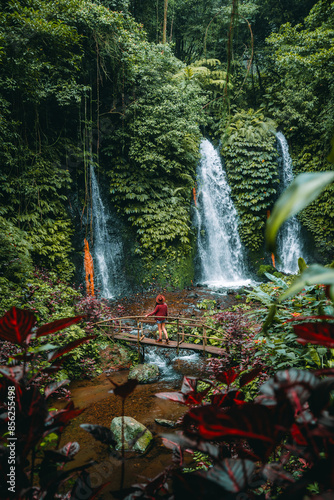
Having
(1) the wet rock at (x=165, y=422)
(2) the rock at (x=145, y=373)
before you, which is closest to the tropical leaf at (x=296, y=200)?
(1) the wet rock at (x=165, y=422)

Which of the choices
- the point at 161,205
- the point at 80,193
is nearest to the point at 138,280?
the point at 161,205

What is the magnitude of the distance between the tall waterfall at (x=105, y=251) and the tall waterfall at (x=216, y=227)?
3871 millimetres

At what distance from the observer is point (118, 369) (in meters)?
5.38

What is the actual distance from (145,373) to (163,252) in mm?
6049

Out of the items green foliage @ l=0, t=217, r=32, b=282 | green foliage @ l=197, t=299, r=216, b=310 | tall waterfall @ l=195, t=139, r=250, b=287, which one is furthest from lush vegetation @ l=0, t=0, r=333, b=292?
green foliage @ l=197, t=299, r=216, b=310

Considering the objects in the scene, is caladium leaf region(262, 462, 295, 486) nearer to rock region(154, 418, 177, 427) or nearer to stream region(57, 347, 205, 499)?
stream region(57, 347, 205, 499)

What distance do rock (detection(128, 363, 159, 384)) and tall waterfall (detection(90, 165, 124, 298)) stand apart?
4.94 meters

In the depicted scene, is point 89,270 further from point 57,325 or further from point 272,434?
point 272,434

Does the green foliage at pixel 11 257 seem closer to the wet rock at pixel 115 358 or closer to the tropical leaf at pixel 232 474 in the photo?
the wet rock at pixel 115 358

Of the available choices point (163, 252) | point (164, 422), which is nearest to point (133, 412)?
point (164, 422)

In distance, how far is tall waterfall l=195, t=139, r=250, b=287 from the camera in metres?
12.1

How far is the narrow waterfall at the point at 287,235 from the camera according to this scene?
12.6 m

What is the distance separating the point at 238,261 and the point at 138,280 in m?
5.10

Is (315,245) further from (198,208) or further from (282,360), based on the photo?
(282,360)
